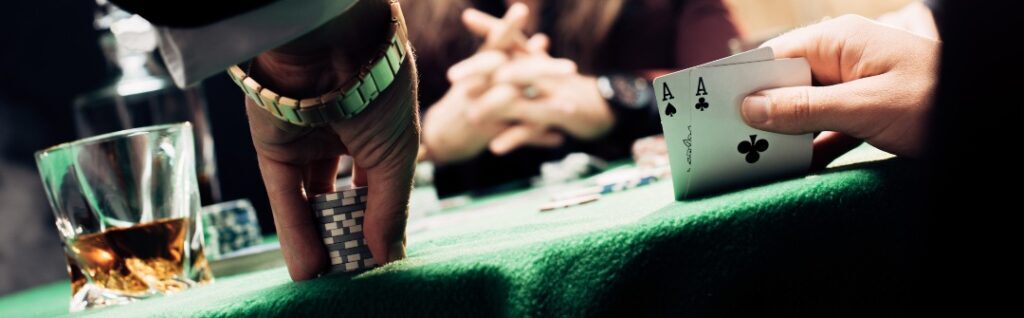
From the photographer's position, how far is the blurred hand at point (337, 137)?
796 mm

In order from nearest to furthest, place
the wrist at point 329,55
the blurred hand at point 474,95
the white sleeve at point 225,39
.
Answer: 1. the white sleeve at point 225,39
2. the wrist at point 329,55
3. the blurred hand at point 474,95

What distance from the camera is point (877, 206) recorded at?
751 mm

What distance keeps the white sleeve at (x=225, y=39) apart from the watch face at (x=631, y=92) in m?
2.43

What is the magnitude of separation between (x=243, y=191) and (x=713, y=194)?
2.64 m

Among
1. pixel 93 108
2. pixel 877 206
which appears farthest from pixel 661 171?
pixel 93 108

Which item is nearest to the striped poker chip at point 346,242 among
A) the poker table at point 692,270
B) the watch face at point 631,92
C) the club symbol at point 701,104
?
the poker table at point 692,270

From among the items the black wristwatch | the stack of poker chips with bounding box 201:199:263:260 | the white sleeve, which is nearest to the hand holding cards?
the white sleeve

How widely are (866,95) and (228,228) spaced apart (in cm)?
154

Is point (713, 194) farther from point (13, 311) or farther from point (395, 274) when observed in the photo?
point (13, 311)

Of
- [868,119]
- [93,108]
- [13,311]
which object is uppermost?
[93,108]

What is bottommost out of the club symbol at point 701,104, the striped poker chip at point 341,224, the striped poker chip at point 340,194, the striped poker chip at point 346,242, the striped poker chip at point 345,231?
the striped poker chip at point 346,242

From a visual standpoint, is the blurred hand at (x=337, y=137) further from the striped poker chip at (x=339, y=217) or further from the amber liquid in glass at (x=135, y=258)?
the amber liquid in glass at (x=135, y=258)

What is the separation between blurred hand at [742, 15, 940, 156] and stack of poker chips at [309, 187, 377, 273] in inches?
16.5

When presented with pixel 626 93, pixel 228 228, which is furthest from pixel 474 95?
pixel 228 228
